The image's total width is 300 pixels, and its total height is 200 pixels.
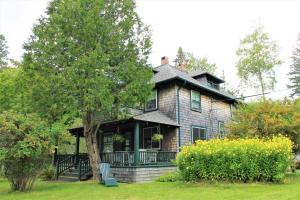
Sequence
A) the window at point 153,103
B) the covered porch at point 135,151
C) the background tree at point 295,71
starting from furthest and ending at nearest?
the background tree at point 295,71 → the window at point 153,103 → the covered porch at point 135,151

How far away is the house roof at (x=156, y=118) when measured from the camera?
54.9ft

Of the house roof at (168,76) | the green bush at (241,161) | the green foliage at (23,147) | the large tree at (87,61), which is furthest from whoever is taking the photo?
the house roof at (168,76)

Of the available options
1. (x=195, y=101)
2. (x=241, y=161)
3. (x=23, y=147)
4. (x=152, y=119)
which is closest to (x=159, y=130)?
(x=152, y=119)

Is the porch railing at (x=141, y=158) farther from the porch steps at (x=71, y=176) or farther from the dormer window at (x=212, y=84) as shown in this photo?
the dormer window at (x=212, y=84)

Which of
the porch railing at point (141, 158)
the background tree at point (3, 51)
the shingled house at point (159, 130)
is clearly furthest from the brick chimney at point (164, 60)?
the background tree at point (3, 51)

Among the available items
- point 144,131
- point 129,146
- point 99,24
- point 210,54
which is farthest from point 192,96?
point 210,54

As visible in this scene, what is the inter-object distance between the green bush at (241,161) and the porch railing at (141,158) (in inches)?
154

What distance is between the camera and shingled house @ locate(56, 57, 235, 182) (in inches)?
653

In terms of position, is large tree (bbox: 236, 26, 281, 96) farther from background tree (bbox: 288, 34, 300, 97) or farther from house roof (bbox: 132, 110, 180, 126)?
background tree (bbox: 288, 34, 300, 97)

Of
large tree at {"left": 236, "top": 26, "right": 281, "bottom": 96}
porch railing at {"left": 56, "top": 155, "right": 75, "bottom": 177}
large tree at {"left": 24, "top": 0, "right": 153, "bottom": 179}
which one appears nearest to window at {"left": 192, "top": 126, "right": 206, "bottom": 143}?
large tree at {"left": 24, "top": 0, "right": 153, "bottom": 179}

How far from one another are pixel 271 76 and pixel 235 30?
7.30 metres

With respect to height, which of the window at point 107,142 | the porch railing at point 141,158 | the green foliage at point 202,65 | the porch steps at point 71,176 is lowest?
the porch steps at point 71,176

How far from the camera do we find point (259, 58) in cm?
3334

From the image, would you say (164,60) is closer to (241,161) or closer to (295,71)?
(241,161)
